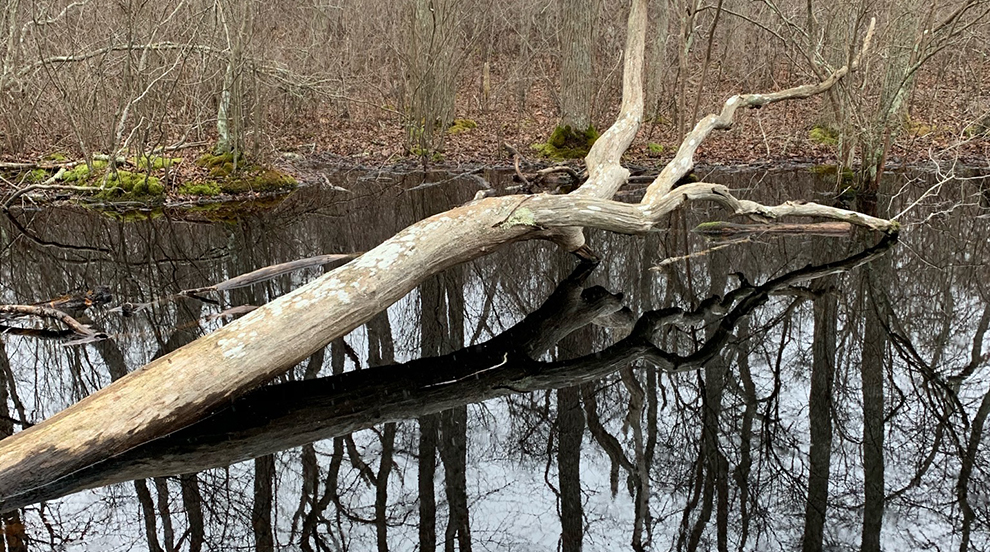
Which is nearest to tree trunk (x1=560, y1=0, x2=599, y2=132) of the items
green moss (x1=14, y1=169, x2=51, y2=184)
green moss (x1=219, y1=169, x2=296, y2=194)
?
green moss (x1=219, y1=169, x2=296, y2=194)

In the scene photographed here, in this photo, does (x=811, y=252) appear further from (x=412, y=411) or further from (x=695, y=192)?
(x=412, y=411)

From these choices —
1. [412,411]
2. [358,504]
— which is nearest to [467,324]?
[412,411]

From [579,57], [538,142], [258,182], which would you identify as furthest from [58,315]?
[538,142]

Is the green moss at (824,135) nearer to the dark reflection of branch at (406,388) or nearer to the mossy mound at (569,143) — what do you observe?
the mossy mound at (569,143)

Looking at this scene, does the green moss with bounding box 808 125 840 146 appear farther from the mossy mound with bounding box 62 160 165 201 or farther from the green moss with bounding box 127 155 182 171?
the mossy mound with bounding box 62 160 165 201

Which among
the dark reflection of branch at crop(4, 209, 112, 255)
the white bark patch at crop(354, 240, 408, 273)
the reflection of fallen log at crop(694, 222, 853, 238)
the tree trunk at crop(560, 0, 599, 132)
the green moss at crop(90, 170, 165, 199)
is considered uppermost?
the tree trunk at crop(560, 0, 599, 132)

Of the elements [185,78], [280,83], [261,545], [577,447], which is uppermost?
[280,83]

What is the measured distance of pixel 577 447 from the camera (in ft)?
15.8

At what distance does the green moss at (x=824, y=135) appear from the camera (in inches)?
662

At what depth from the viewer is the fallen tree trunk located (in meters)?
4.23

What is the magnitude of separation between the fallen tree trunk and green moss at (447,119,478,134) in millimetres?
10726

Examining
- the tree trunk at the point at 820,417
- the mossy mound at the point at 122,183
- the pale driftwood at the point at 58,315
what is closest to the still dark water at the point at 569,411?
the tree trunk at the point at 820,417

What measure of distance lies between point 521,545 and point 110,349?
13.8 feet

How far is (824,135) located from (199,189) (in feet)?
44.3
